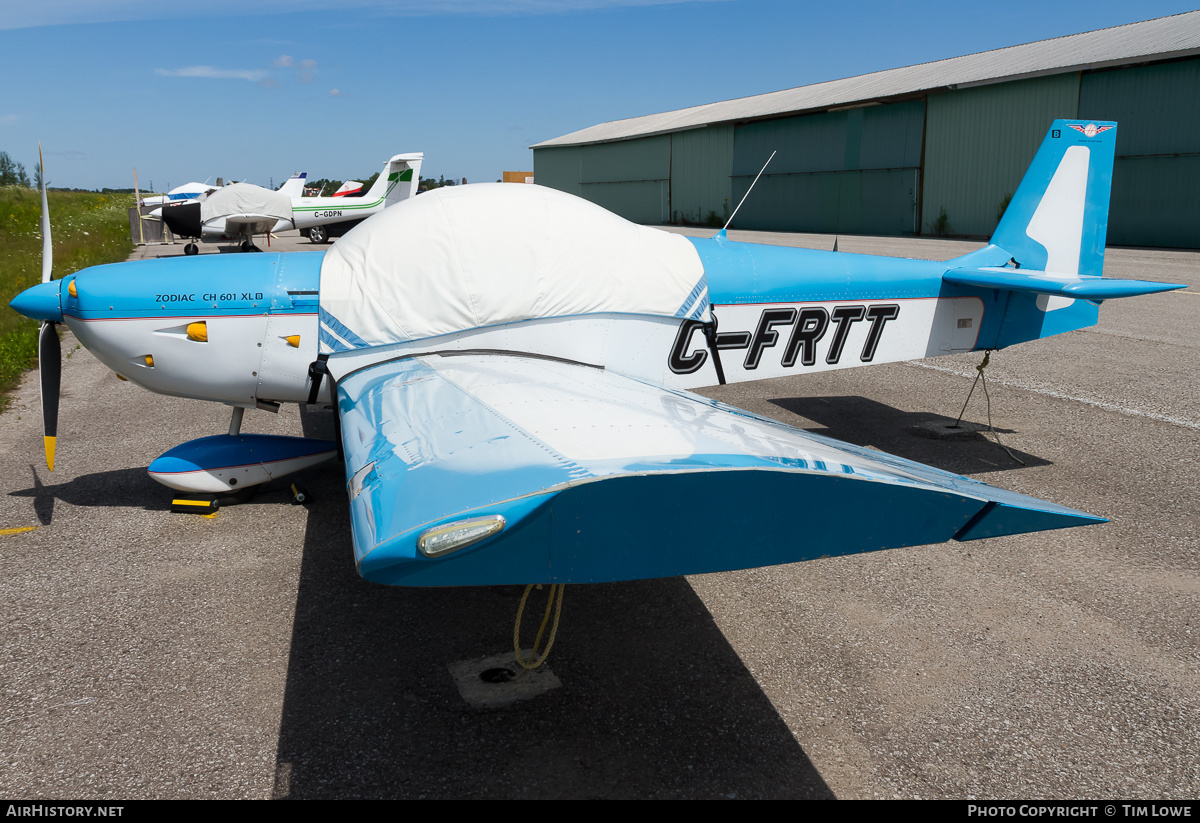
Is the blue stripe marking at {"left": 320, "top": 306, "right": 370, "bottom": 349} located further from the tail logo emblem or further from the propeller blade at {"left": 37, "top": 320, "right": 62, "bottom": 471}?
the tail logo emblem

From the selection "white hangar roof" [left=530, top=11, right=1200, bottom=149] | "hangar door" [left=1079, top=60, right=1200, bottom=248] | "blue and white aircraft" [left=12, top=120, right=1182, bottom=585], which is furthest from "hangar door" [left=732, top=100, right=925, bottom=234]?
"blue and white aircraft" [left=12, top=120, right=1182, bottom=585]

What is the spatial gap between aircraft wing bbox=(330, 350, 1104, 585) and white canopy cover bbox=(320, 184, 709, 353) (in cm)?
176

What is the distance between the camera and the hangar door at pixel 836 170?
31891 mm

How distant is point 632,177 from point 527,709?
48.1 metres

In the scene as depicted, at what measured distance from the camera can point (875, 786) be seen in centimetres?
277

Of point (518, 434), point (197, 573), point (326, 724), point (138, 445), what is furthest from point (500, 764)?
point (138, 445)

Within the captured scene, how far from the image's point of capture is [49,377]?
17.3ft

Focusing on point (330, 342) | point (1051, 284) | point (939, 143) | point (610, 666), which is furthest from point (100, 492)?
point (939, 143)

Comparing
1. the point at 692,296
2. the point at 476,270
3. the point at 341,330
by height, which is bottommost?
the point at 341,330

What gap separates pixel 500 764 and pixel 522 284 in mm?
2756

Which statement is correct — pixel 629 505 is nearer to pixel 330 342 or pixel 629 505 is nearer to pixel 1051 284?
pixel 330 342

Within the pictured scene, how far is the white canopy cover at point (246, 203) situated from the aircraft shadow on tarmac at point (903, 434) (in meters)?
22.3
